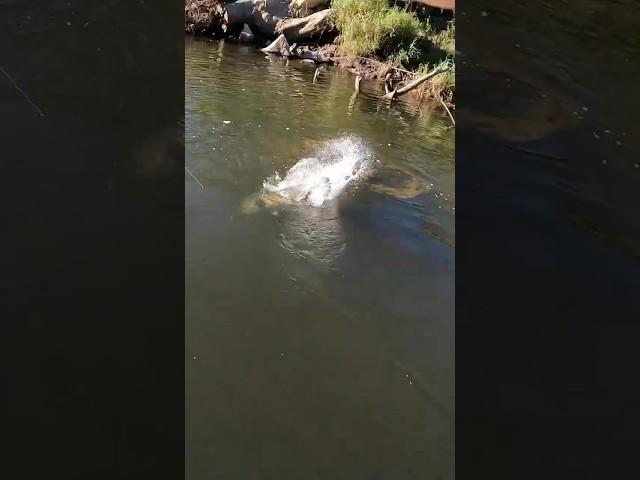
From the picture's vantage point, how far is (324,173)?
19.0ft

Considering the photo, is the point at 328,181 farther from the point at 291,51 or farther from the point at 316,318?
the point at 291,51
